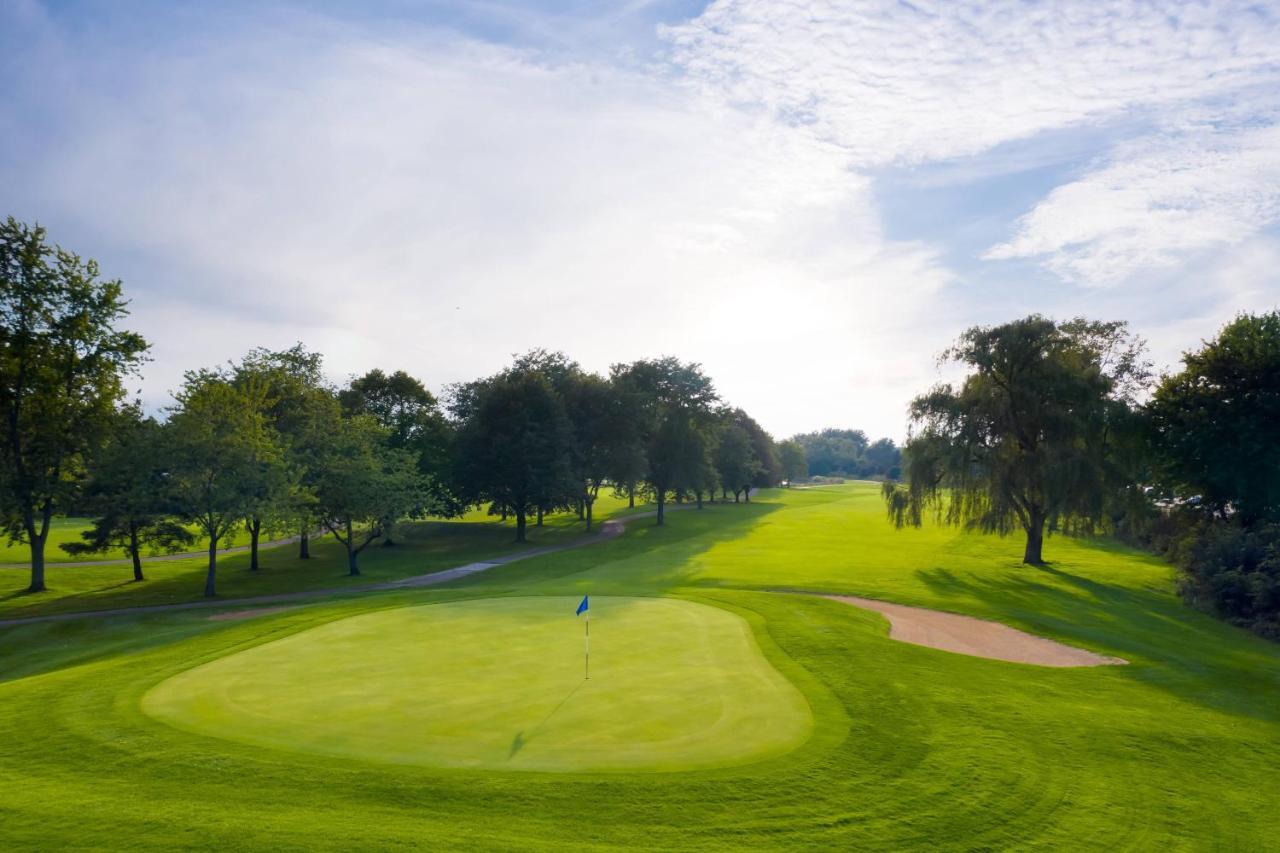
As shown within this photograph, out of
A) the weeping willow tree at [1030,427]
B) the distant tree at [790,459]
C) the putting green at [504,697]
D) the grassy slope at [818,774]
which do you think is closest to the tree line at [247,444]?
the grassy slope at [818,774]

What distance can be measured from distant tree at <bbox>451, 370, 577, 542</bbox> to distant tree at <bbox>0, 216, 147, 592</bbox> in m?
26.1

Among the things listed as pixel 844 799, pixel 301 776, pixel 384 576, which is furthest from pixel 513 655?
pixel 384 576

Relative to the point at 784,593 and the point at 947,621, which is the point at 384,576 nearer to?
the point at 784,593

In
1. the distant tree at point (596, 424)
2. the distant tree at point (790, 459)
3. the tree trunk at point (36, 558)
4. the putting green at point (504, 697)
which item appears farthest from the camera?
the distant tree at point (790, 459)

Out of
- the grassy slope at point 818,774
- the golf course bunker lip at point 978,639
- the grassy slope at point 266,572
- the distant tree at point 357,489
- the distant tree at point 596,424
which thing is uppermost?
the distant tree at point 596,424

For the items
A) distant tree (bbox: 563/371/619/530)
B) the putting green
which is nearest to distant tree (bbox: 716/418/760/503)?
distant tree (bbox: 563/371/619/530)

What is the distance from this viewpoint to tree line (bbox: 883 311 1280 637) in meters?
38.5

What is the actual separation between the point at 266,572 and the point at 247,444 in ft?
41.7

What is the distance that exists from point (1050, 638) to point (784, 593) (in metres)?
10.7

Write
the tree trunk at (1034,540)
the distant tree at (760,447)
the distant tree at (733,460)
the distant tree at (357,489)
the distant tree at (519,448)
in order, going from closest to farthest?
the tree trunk at (1034,540), the distant tree at (357,489), the distant tree at (519,448), the distant tree at (733,460), the distant tree at (760,447)

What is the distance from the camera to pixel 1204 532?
38.7m

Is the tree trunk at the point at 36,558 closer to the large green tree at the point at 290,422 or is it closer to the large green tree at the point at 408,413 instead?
the large green tree at the point at 290,422

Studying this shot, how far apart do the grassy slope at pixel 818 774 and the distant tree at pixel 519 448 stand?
36302mm

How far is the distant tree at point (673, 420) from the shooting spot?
76.9m
